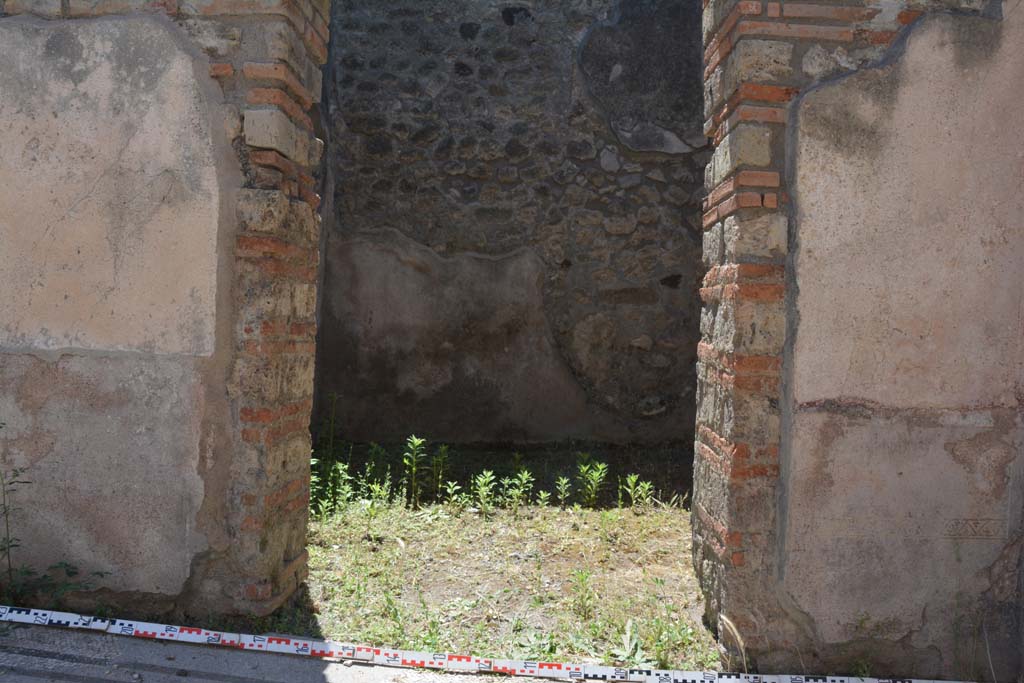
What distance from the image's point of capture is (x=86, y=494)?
9.62ft

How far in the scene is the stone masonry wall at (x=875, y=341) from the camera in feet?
8.81

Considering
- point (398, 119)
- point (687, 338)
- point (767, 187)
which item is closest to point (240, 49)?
point (767, 187)

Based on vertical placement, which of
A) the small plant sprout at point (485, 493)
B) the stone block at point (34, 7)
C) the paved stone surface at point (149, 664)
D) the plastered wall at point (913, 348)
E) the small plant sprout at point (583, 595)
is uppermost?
the stone block at point (34, 7)

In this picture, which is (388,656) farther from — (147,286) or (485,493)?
(485,493)

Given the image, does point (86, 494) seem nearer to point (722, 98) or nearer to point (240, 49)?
point (240, 49)

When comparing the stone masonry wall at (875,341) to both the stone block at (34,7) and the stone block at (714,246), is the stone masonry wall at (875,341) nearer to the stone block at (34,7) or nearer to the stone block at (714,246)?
the stone block at (714,246)

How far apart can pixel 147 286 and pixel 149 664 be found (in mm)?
1330

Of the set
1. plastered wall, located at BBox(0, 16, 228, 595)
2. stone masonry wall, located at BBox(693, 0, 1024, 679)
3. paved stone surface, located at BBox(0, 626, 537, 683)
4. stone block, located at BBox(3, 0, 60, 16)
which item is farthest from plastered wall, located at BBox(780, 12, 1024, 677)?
stone block, located at BBox(3, 0, 60, 16)

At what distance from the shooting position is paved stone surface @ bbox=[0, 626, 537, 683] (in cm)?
251

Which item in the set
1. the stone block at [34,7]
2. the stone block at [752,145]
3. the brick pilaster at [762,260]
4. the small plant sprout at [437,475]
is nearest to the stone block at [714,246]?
the brick pilaster at [762,260]

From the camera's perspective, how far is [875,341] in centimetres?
270

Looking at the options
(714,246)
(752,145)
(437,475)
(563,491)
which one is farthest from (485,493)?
(752,145)

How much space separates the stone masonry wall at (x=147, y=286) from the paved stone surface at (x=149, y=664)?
0.76 ft

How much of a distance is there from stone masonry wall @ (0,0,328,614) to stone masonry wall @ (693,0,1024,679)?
175 cm
